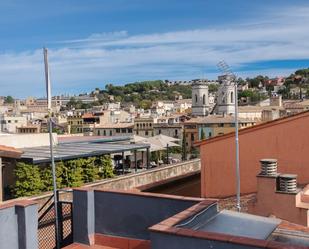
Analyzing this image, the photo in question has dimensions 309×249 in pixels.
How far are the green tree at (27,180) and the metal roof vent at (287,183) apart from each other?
1074 centimetres

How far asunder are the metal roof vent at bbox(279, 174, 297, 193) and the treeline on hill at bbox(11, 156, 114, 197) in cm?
1051

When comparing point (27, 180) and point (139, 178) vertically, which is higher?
point (139, 178)

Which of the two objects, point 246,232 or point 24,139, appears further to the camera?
point 24,139

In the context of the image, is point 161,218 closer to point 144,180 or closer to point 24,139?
point 144,180

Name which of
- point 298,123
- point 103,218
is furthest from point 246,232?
point 298,123

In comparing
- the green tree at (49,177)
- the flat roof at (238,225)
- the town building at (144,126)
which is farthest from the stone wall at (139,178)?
the town building at (144,126)

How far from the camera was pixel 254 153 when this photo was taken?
9.85 meters

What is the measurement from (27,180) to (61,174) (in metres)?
1.37

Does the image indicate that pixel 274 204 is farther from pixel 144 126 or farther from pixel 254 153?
pixel 144 126

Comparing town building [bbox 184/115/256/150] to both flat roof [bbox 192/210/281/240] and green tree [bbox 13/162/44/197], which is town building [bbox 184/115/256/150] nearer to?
green tree [bbox 13/162/44/197]

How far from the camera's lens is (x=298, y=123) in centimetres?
938

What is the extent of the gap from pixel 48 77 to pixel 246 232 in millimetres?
3276

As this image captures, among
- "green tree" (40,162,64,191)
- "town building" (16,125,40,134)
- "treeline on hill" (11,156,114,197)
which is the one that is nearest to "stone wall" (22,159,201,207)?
"treeline on hill" (11,156,114,197)

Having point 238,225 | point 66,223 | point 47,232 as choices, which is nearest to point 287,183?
point 238,225
